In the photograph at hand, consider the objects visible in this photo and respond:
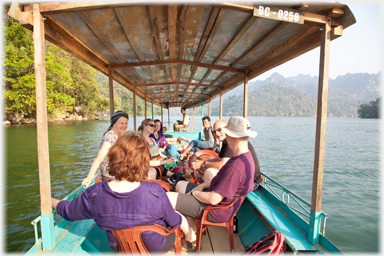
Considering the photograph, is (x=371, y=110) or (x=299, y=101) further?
(x=299, y=101)

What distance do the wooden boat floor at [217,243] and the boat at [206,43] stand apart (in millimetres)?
128

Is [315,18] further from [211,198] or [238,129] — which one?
[211,198]

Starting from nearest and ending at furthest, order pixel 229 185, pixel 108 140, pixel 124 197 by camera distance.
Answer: pixel 124 197, pixel 229 185, pixel 108 140

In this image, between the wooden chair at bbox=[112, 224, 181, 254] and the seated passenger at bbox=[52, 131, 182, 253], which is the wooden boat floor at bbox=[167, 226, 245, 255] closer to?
the wooden chair at bbox=[112, 224, 181, 254]

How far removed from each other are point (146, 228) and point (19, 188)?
9226 mm

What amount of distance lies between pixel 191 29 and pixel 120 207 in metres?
3.04

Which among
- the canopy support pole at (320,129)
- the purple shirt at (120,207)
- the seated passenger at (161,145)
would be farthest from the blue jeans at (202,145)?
the purple shirt at (120,207)

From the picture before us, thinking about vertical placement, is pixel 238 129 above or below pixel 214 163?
above

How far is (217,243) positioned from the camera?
2.80 meters

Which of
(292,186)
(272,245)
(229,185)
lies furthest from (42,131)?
(292,186)

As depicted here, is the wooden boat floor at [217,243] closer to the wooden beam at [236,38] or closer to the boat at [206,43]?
the boat at [206,43]

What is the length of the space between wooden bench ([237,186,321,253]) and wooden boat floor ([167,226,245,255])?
0.11 metres

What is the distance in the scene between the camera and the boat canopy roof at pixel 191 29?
2.26 meters

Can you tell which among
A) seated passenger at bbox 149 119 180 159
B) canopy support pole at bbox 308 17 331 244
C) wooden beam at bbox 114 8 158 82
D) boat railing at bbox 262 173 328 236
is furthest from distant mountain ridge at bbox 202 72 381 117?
canopy support pole at bbox 308 17 331 244
